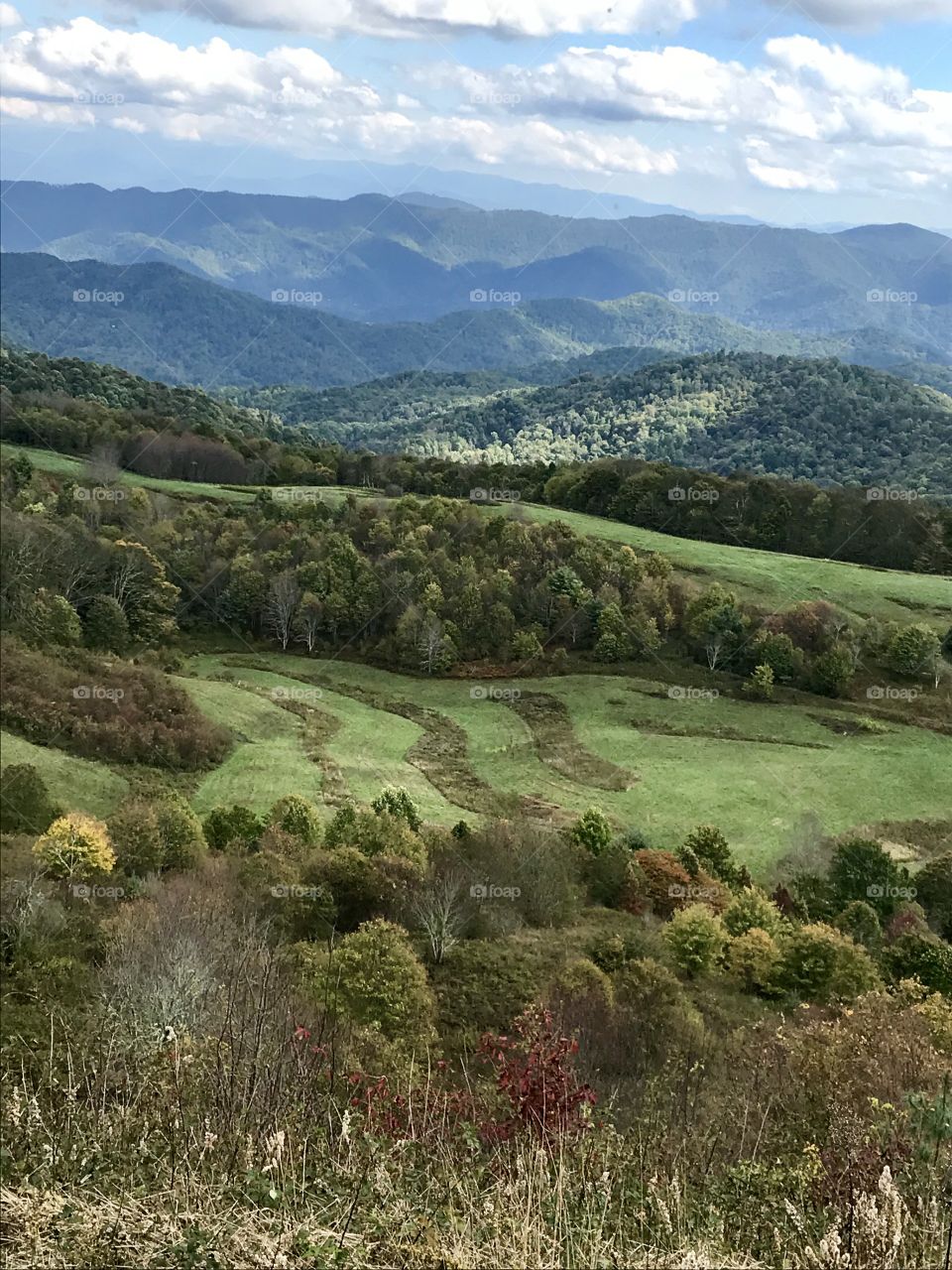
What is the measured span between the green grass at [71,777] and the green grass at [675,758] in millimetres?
10268

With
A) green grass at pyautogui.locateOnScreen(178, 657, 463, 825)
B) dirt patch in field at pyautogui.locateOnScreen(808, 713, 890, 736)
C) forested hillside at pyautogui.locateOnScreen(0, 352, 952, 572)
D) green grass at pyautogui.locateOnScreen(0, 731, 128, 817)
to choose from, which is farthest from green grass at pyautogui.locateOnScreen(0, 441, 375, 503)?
green grass at pyautogui.locateOnScreen(0, 731, 128, 817)

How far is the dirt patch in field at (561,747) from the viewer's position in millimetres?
49031

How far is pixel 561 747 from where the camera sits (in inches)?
2089

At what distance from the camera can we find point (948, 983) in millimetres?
28141

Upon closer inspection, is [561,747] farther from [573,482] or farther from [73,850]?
[573,482]

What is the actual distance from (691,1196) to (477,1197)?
1.34 meters

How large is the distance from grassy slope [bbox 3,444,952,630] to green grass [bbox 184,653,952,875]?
1180 centimetres

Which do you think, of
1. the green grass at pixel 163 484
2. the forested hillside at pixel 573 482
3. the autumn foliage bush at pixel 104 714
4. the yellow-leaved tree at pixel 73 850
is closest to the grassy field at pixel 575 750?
the autumn foliage bush at pixel 104 714

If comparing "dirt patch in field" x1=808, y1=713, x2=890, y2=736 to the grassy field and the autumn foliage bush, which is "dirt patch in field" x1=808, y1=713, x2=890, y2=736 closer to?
the grassy field

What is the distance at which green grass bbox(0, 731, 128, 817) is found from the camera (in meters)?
37.9

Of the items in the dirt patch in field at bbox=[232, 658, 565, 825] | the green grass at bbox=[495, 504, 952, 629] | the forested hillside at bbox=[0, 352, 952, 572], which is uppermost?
the forested hillside at bbox=[0, 352, 952, 572]

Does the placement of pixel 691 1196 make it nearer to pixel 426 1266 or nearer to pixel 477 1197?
pixel 477 1197

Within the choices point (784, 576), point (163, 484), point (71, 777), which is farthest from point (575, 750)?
point (163, 484)

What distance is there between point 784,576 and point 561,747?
26.4 metres
